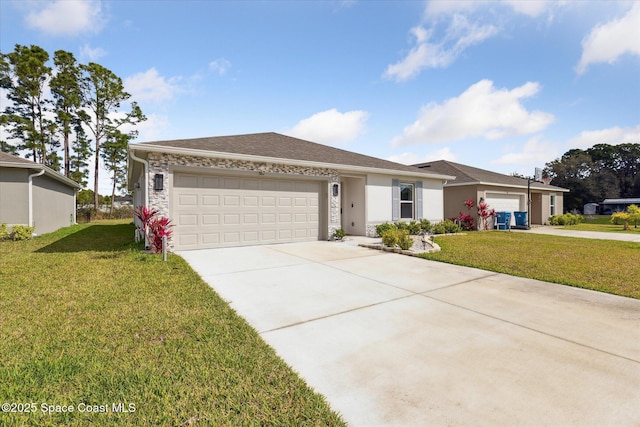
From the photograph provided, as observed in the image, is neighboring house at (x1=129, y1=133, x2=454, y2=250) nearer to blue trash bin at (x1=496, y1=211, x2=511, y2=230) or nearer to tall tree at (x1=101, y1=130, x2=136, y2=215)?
blue trash bin at (x1=496, y1=211, x2=511, y2=230)

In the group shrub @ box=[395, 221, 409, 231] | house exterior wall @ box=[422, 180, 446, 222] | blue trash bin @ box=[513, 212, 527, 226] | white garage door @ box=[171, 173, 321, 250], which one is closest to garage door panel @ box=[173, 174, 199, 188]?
white garage door @ box=[171, 173, 321, 250]

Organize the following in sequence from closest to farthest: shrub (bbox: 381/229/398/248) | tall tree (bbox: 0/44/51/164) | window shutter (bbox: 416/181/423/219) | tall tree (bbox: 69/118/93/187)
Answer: shrub (bbox: 381/229/398/248)
window shutter (bbox: 416/181/423/219)
tall tree (bbox: 0/44/51/164)
tall tree (bbox: 69/118/93/187)

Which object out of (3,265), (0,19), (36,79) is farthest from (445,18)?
(36,79)

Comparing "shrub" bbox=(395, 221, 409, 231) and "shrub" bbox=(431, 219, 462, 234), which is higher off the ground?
"shrub" bbox=(395, 221, 409, 231)

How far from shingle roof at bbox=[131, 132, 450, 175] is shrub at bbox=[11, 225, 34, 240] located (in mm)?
7236

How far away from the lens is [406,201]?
13.4 meters

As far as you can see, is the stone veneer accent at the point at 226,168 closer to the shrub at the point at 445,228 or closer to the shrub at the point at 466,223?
the shrub at the point at 445,228

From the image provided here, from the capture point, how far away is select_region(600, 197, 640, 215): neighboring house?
34.0m

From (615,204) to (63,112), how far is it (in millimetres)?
62157

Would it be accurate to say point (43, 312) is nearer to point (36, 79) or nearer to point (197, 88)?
point (197, 88)

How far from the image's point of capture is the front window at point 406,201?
1327 cm

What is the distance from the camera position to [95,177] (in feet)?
91.4

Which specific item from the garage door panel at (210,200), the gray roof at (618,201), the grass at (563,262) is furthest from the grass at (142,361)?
the gray roof at (618,201)

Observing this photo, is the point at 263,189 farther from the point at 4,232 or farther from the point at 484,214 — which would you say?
the point at 484,214
